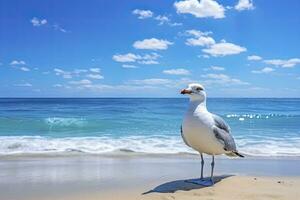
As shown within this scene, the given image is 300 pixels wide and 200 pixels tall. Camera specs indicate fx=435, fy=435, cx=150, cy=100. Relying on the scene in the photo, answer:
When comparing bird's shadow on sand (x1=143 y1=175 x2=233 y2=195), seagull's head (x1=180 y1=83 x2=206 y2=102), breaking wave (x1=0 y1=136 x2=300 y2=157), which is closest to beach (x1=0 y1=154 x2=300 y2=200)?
bird's shadow on sand (x1=143 y1=175 x2=233 y2=195)

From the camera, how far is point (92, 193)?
6.00m

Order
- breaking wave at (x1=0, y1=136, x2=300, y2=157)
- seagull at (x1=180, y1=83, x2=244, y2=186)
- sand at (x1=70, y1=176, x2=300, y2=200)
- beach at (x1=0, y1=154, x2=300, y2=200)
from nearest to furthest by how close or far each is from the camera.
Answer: sand at (x1=70, y1=176, x2=300, y2=200) → beach at (x1=0, y1=154, x2=300, y2=200) → seagull at (x1=180, y1=83, x2=244, y2=186) → breaking wave at (x1=0, y1=136, x2=300, y2=157)

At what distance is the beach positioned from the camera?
588 centimetres

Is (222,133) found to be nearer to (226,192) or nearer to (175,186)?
(226,192)

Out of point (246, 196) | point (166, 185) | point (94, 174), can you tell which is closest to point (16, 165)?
point (94, 174)

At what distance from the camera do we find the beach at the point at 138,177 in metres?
5.88

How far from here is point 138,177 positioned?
7.18 metres

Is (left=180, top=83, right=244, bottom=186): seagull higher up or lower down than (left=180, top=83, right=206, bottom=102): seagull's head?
lower down

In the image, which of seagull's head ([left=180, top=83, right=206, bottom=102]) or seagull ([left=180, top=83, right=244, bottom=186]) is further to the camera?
seagull's head ([left=180, top=83, right=206, bottom=102])

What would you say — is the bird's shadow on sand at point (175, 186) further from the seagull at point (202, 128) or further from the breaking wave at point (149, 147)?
the breaking wave at point (149, 147)

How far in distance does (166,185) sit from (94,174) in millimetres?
1509

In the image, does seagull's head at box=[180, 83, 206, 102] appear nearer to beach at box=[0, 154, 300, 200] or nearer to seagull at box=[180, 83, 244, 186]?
seagull at box=[180, 83, 244, 186]

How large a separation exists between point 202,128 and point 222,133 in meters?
0.40

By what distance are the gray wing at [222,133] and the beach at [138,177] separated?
0.54m
